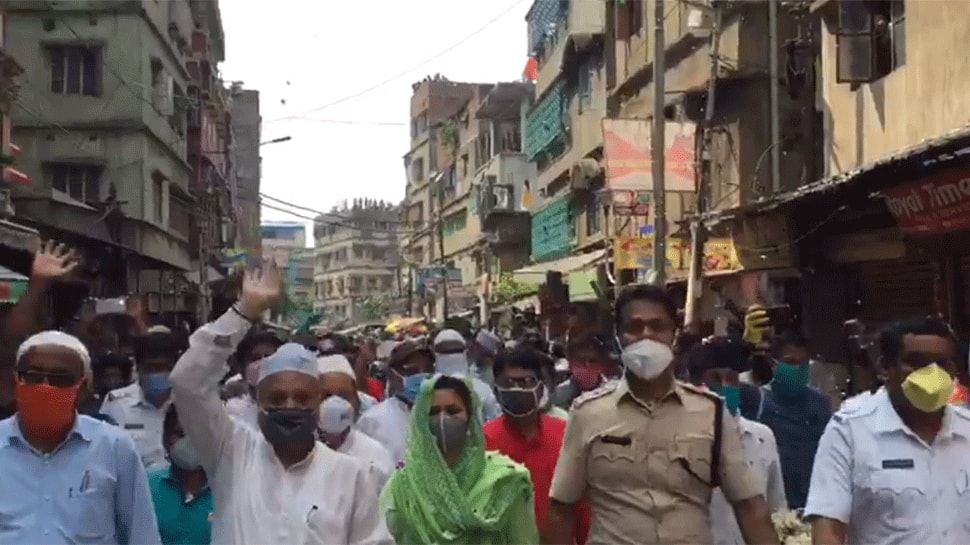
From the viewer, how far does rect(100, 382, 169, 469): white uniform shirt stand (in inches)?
276

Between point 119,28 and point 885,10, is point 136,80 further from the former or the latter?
point 885,10

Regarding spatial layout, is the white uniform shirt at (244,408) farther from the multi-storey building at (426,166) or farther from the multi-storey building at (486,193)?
the multi-storey building at (426,166)

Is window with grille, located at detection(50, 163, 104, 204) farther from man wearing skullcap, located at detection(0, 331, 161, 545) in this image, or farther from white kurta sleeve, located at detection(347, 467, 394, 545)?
white kurta sleeve, located at detection(347, 467, 394, 545)

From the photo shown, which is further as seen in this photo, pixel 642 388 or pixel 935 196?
pixel 935 196

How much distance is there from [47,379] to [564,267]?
28749mm

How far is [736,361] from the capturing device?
703 centimetres

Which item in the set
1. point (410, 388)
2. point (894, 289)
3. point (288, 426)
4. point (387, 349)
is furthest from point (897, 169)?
point (288, 426)

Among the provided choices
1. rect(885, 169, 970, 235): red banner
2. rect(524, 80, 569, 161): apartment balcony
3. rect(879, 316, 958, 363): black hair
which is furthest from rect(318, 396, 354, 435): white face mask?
rect(524, 80, 569, 161): apartment balcony

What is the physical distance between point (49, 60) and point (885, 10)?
21609 millimetres

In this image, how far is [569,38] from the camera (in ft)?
117

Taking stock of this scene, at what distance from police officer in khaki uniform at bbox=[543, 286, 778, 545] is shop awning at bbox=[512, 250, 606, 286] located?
24.8m

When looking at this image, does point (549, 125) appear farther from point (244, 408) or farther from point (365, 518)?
point (365, 518)

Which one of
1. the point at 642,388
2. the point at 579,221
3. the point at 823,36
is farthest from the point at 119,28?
the point at 642,388

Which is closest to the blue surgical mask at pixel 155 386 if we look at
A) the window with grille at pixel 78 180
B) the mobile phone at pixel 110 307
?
the mobile phone at pixel 110 307
